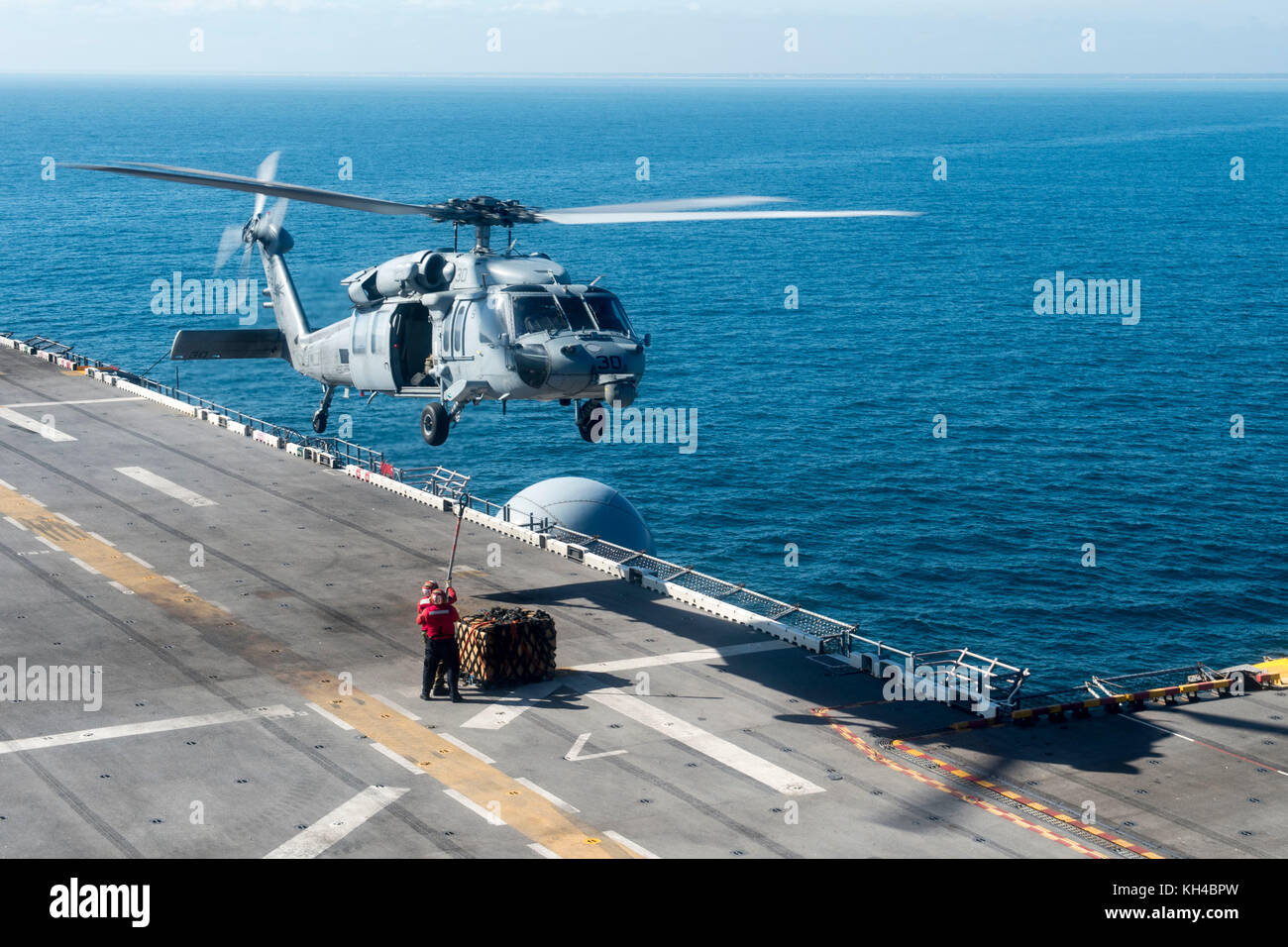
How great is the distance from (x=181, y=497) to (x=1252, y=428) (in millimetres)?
55064

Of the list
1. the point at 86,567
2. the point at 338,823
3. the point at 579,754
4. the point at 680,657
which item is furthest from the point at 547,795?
the point at 86,567

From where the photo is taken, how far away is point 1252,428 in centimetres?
7494

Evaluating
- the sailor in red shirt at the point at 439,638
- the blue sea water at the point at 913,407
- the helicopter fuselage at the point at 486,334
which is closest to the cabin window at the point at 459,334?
the helicopter fuselage at the point at 486,334

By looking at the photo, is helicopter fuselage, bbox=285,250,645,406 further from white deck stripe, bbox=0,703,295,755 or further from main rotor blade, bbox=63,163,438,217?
white deck stripe, bbox=0,703,295,755

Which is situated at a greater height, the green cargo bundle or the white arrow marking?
the green cargo bundle

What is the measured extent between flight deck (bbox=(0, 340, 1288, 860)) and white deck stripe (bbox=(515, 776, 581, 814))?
0.05 m

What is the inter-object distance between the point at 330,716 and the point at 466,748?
3.33 metres

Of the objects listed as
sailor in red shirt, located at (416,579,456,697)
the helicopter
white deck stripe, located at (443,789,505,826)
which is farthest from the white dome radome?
white deck stripe, located at (443,789,505,826)

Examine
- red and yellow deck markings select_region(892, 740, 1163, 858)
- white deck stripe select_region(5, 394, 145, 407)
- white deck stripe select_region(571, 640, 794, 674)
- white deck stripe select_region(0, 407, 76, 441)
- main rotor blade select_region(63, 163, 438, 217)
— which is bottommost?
red and yellow deck markings select_region(892, 740, 1163, 858)

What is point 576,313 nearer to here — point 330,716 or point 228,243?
point 330,716

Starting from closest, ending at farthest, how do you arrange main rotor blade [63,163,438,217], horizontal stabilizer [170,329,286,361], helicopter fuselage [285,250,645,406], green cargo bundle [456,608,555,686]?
main rotor blade [63,163,438,217] → helicopter fuselage [285,250,645,406] → green cargo bundle [456,608,555,686] → horizontal stabilizer [170,329,286,361]

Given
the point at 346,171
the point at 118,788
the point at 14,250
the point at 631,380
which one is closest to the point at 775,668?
the point at 631,380

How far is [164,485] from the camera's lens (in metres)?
47.0

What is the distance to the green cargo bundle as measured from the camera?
1219 inches
